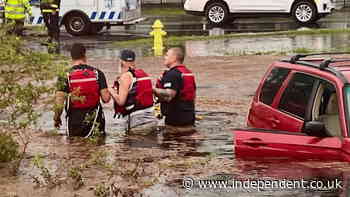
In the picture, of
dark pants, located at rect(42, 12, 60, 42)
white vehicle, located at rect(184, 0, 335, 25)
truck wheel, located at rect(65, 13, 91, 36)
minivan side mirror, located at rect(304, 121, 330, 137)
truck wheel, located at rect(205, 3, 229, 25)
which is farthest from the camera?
truck wheel, located at rect(205, 3, 229, 25)

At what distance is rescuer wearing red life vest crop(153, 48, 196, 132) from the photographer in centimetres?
1128

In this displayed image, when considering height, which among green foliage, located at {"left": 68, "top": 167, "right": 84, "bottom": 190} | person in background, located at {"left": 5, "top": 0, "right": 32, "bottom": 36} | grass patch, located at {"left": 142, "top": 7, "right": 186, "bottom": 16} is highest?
person in background, located at {"left": 5, "top": 0, "right": 32, "bottom": 36}

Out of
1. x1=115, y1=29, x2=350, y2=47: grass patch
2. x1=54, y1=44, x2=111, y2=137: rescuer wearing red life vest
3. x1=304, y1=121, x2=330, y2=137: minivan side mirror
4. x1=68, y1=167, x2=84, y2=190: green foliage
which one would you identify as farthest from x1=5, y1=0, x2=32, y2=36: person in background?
x1=115, y1=29, x2=350, y2=47: grass patch

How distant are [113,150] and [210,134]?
188 centimetres

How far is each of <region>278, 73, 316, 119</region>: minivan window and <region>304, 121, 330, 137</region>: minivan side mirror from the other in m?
0.69

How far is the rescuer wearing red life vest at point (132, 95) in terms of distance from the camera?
10930mm

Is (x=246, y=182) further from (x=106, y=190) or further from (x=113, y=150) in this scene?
(x=113, y=150)

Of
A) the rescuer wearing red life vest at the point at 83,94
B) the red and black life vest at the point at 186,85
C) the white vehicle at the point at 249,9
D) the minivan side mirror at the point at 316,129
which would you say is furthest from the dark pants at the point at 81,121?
the white vehicle at the point at 249,9

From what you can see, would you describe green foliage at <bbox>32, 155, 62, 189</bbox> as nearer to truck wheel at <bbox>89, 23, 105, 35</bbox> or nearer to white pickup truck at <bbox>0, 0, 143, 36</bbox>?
white pickup truck at <bbox>0, 0, 143, 36</bbox>

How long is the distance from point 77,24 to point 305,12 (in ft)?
24.6

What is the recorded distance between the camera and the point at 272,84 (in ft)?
31.9

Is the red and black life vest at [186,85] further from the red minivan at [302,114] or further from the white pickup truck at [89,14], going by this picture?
the white pickup truck at [89,14]

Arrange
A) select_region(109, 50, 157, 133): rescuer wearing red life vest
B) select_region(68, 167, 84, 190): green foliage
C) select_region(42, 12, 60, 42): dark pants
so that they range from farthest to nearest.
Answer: select_region(42, 12, 60, 42): dark pants, select_region(109, 50, 157, 133): rescuer wearing red life vest, select_region(68, 167, 84, 190): green foliage

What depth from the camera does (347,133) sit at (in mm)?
8039
